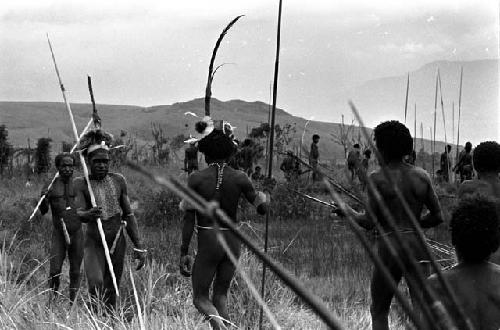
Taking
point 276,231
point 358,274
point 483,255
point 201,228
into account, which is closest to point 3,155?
point 276,231

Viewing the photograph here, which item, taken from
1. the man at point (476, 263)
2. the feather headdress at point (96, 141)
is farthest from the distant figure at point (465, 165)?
the man at point (476, 263)

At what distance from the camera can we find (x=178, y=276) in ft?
22.2

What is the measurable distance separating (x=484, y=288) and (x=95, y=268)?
3.90 m

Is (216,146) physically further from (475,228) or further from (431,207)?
Result: (475,228)

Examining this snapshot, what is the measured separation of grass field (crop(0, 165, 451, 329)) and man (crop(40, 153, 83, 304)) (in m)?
0.17

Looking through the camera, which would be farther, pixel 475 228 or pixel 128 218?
pixel 128 218

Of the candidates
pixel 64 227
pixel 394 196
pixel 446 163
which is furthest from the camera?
pixel 446 163

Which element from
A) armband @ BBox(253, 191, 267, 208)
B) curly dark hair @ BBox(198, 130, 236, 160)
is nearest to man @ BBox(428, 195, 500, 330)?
armband @ BBox(253, 191, 267, 208)

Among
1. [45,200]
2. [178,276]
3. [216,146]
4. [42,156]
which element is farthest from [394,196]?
[42,156]

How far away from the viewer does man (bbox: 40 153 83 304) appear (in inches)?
260

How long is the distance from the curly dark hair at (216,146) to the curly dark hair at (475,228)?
2.82 m

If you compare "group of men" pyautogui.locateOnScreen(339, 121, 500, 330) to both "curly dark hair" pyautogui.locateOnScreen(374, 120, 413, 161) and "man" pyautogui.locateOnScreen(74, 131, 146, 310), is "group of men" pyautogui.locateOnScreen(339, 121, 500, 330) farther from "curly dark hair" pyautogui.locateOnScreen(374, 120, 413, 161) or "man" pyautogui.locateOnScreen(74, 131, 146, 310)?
"man" pyautogui.locateOnScreen(74, 131, 146, 310)

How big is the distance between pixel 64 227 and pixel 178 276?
111 cm

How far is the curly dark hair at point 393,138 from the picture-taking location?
435cm
